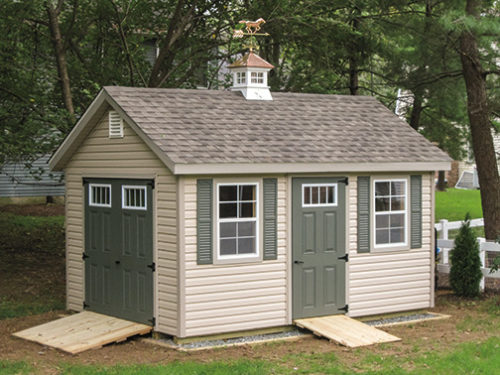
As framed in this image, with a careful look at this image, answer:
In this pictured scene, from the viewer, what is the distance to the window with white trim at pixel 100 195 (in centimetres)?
1238

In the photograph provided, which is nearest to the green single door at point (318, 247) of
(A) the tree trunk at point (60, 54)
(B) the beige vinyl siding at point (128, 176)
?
(B) the beige vinyl siding at point (128, 176)

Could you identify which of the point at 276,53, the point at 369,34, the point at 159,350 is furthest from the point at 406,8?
the point at 159,350

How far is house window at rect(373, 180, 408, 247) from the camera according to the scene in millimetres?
12703

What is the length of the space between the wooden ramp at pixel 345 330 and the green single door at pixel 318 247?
194 millimetres

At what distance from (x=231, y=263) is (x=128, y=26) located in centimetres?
783

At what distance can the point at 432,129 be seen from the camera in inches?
854

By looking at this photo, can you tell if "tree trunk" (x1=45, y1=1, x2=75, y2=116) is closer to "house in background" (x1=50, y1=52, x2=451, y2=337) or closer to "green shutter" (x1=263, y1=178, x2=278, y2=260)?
"house in background" (x1=50, y1=52, x2=451, y2=337)

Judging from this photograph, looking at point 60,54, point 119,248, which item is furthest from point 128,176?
point 60,54

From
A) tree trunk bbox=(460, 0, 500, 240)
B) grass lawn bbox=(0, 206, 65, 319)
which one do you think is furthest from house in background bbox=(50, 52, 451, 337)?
tree trunk bbox=(460, 0, 500, 240)

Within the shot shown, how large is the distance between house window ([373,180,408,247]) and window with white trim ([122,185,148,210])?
372 cm

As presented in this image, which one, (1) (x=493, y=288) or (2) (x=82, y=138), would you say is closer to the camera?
(2) (x=82, y=138)

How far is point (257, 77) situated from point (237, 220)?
3.07 metres

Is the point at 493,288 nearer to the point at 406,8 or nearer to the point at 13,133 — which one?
the point at 406,8

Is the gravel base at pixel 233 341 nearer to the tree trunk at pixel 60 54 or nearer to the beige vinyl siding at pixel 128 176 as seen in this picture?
the beige vinyl siding at pixel 128 176
